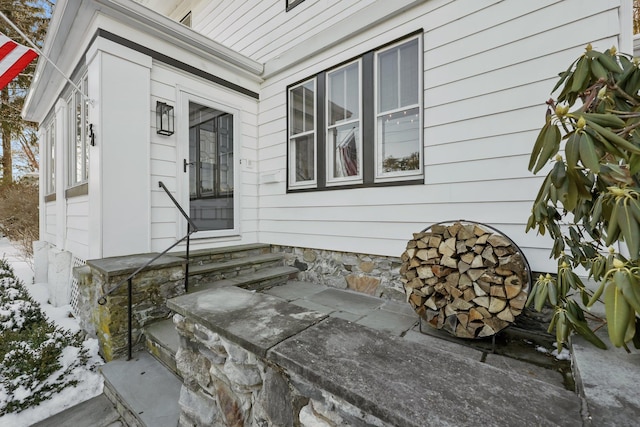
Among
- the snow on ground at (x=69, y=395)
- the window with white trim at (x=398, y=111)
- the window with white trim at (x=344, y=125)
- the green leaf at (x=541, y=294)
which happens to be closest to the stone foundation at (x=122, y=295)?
the snow on ground at (x=69, y=395)

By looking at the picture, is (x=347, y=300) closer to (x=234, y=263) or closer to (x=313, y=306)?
(x=313, y=306)

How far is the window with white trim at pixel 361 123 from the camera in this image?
311 cm

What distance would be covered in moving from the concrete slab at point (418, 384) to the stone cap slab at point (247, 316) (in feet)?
0.32

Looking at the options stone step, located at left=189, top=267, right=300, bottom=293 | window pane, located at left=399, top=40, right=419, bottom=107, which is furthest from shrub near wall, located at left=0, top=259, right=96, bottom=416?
window pane, located at left=399, top=40, right=419, bottom=107

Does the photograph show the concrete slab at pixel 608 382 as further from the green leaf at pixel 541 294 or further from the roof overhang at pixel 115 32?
the roof overhang at pixel 115 32

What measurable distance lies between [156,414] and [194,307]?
84 cm

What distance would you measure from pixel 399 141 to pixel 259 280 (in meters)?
2.39

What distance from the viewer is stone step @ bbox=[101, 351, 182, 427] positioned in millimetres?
1778

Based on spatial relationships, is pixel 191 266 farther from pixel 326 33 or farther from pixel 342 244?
pixel 326 33

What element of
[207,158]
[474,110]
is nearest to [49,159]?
[207,158]

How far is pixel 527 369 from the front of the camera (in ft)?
5.98

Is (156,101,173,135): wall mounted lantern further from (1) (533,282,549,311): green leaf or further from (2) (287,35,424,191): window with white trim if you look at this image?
(1) (533,282,549,311): green leaf

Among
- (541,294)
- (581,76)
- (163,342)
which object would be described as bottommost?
(163,342)

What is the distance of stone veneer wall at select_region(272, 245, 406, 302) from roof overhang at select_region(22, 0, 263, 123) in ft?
9.38
